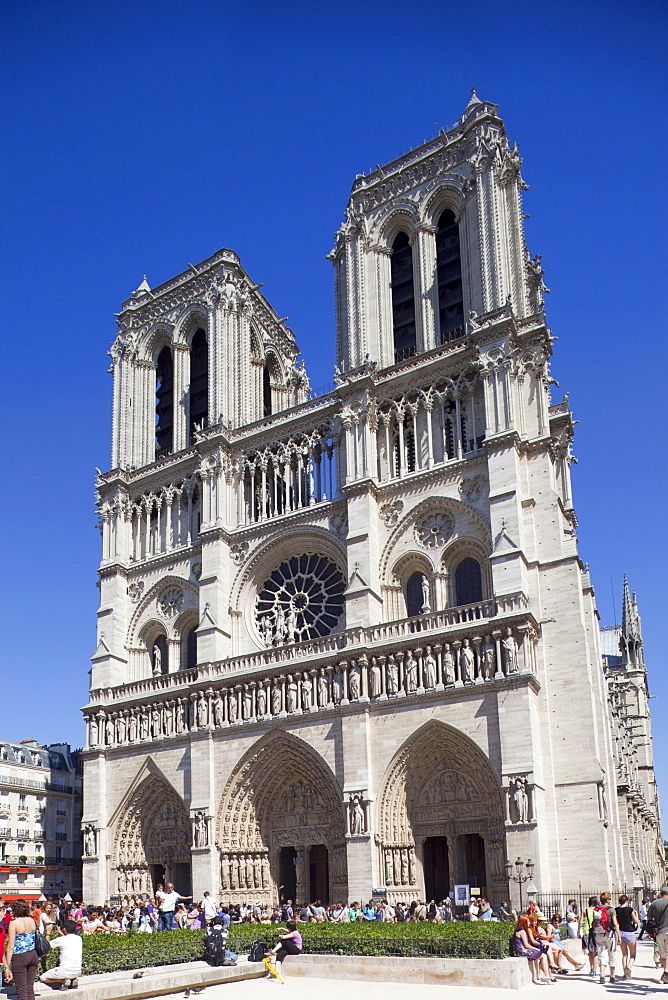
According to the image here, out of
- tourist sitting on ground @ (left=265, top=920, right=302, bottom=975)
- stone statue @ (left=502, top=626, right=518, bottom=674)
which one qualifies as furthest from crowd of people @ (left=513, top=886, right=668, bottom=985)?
stone statue @ (left=502, top=626, right=518, bottom=674)

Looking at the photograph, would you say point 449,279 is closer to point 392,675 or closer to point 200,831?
point 392,675

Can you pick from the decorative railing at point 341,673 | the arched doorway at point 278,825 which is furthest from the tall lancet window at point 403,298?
the arched doorway at point 278,825

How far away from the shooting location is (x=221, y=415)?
3381 centimetres

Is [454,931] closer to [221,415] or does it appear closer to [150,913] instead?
[150,913]

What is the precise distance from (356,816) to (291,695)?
415 centimetres

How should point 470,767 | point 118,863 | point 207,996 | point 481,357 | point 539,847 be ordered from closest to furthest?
point 207,996
point 539,847
point 470,767
point 481,357
point 118,863

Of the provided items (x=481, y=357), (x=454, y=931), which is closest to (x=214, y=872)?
(x=454, y=931)

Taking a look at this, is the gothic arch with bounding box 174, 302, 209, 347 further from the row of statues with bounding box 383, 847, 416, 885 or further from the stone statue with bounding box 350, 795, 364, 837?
the row of statues with bounding box 383, 847, 416, 885

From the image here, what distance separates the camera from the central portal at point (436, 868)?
25484 millimetres

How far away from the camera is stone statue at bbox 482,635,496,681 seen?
24.8 metres

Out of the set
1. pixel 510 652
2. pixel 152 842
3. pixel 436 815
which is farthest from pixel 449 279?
pixel 152 842

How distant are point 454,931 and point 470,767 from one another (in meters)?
8.63

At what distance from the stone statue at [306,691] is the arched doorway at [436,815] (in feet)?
10.8

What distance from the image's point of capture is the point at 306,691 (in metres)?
27.8
